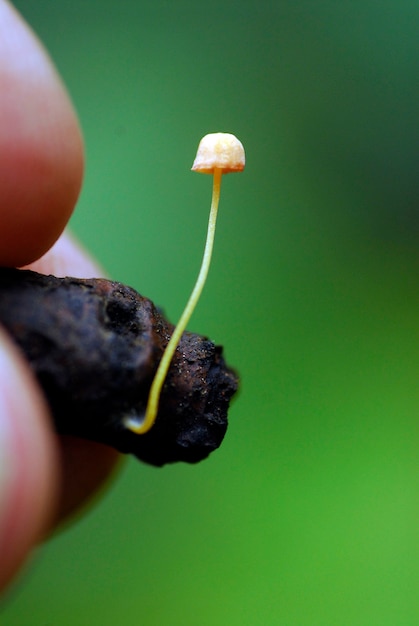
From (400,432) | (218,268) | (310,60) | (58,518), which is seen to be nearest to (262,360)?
(218,268)

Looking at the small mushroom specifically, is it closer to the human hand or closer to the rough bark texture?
the rough bark texture

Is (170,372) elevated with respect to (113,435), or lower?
elevated

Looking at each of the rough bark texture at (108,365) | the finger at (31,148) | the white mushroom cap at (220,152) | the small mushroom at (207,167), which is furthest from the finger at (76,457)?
the white mushroom cap at (220,152)

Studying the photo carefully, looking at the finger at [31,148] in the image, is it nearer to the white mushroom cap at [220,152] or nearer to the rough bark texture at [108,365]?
the rough bark texture at [108,365]

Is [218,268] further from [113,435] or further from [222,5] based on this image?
[113,435]

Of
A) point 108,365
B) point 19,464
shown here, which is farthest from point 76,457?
point 19,464

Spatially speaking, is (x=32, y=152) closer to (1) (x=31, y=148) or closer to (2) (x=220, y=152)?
(1) (x=31, y=148)
